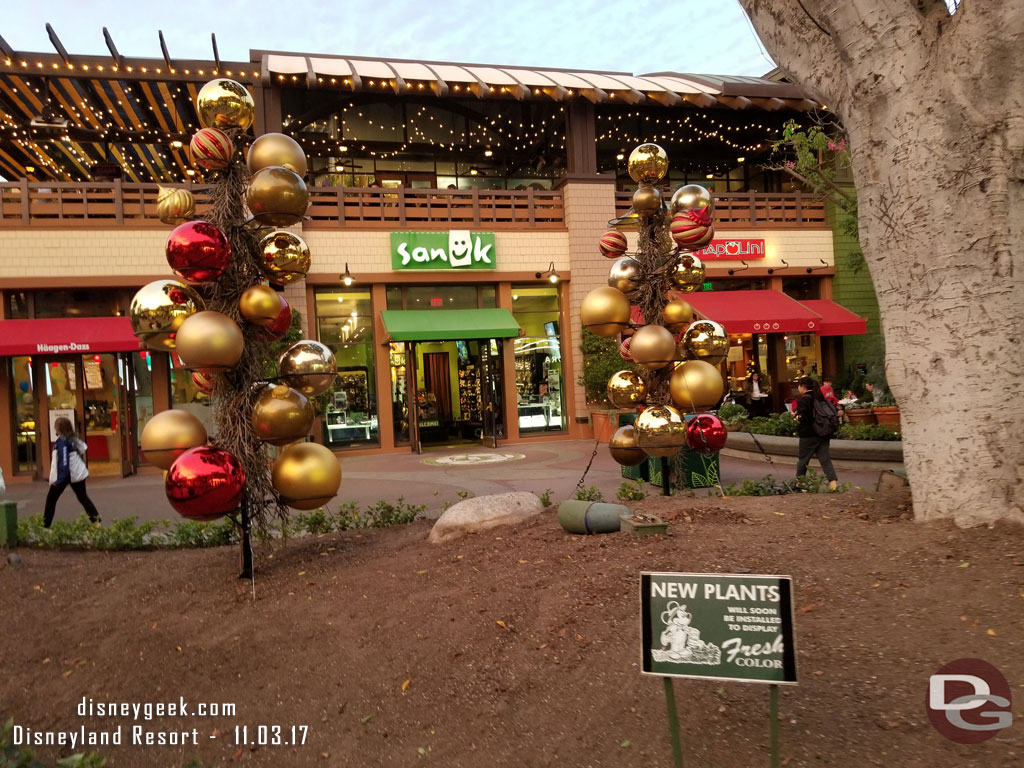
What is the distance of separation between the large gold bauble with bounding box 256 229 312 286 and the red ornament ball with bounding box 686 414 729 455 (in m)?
3.90

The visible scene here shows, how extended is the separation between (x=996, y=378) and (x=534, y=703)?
10.7 ft

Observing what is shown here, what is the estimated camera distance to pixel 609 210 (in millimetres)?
18312

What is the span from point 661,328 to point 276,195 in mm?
3601

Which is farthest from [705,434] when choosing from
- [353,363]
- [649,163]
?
[353,363]

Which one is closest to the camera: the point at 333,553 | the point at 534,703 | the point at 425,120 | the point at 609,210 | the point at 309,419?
the point at 534,703

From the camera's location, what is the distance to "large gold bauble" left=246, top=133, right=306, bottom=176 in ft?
17.1

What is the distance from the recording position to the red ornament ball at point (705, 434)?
665 cm

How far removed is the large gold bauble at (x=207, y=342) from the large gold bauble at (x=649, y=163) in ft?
14.3

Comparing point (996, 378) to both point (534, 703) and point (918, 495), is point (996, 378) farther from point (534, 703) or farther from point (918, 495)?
point (534, 703)

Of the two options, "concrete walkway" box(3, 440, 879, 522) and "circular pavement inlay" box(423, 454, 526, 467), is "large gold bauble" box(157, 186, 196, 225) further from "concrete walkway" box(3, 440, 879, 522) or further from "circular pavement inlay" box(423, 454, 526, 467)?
"circular pavement inlay" box(423, 454, 526, 467)

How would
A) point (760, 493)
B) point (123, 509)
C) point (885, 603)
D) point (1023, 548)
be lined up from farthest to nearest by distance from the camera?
point (123, 509) → point (760, 493) → point (1023, 548) → point (885, 603)

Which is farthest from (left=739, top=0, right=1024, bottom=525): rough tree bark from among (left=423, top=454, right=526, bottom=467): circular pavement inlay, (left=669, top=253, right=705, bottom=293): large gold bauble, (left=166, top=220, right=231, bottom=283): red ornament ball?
(left=423, top=454, right=526, bottom=467): circular pavement inlay

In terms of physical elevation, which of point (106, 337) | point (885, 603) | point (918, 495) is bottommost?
point (885, 603)

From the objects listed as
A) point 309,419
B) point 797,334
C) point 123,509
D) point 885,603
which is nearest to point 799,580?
point 885,603
